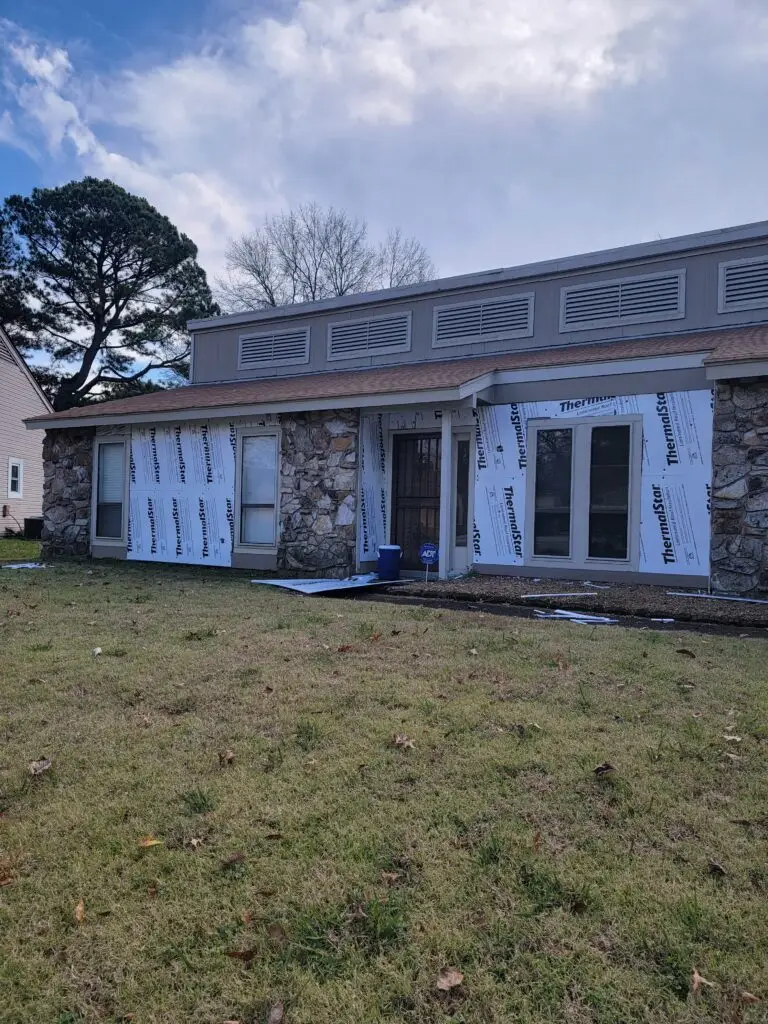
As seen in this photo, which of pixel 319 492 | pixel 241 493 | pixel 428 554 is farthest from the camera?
→ pixel 241 493

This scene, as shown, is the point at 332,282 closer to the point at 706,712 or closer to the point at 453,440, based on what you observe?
the point at 453,440

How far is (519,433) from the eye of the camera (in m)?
9.97

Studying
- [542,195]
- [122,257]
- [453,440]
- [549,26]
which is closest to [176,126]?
[549,26]

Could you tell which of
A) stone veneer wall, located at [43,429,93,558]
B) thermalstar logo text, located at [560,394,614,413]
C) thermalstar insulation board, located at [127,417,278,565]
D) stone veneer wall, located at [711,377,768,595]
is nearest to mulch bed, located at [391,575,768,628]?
stone veneer wall, located at [711,377,768,595]

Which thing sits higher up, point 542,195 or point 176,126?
point 542,195

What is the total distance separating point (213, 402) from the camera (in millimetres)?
11672

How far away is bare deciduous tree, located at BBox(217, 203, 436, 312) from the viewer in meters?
33.0

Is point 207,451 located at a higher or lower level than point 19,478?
higher

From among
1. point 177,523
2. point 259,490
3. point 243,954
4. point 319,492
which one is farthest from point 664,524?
point 243,954

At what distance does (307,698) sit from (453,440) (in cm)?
708

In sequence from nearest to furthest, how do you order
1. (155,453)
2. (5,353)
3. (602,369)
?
(602,369), (155,453), (5,353)

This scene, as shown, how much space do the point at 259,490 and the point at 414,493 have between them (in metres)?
2.55

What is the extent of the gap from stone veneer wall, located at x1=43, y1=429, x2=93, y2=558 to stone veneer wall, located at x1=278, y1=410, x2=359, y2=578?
4702 mm

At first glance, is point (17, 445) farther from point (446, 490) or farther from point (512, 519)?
point (512, 519)
